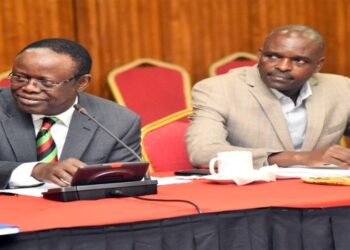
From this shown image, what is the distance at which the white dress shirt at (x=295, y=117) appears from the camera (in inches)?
166

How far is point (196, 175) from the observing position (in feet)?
11.3

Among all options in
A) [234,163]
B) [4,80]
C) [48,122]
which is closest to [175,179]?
[234,163]

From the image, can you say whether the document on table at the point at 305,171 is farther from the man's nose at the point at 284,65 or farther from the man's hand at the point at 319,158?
the man's nose at the point at 284,65

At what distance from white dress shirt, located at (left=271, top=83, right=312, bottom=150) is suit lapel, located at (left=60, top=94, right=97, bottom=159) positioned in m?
1.03

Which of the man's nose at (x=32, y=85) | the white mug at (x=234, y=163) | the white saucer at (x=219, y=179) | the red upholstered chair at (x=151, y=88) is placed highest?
the man's nose at (x=32, y=85)

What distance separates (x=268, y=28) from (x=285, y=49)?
2.48 metres

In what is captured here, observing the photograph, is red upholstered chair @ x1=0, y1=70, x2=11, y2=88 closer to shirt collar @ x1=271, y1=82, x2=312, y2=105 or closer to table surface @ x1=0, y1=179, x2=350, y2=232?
shirt collar @ x1=271, y1=82, x2=312, y2=105

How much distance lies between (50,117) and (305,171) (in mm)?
1046

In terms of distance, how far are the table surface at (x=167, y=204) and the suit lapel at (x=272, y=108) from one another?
99 cm

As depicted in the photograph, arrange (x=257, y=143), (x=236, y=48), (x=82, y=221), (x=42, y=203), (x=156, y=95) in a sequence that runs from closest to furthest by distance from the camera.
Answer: (x=82, y=221)
(x=42, y=203)
(x=257, y=143)
(x=156, y=95)
(x=236, y=48)

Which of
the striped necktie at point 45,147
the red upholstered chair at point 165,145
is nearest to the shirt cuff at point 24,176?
the striped necktie at point 45,147

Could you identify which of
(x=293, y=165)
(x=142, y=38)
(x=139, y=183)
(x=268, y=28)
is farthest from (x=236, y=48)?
(x=139, y=183)

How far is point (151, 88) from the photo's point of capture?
598 cm

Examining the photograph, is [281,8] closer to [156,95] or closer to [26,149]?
[156,95]
